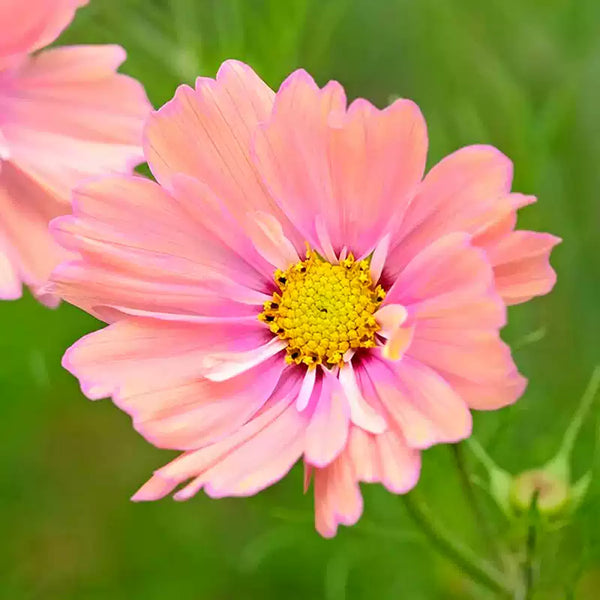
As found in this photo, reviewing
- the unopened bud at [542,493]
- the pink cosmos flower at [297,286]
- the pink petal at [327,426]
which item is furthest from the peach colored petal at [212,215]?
the unopened bud at [542,493]

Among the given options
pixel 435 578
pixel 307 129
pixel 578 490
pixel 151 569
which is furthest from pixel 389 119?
pixel 151 569

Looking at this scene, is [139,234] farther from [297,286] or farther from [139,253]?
[297,286]

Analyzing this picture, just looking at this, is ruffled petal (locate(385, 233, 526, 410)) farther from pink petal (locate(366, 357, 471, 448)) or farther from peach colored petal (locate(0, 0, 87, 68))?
peach colored petal (locate(0, 0, 87, 68))

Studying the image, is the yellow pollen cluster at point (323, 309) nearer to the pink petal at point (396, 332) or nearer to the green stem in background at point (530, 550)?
the pink petal at point (396, 332)

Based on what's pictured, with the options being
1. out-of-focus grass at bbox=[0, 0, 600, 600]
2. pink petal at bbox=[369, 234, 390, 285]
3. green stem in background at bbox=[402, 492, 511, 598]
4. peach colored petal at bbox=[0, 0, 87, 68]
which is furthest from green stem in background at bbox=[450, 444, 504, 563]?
peach colored petal at bbox=[0, 0, 87, 68]

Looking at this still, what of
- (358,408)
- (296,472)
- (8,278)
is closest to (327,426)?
(358,408)
